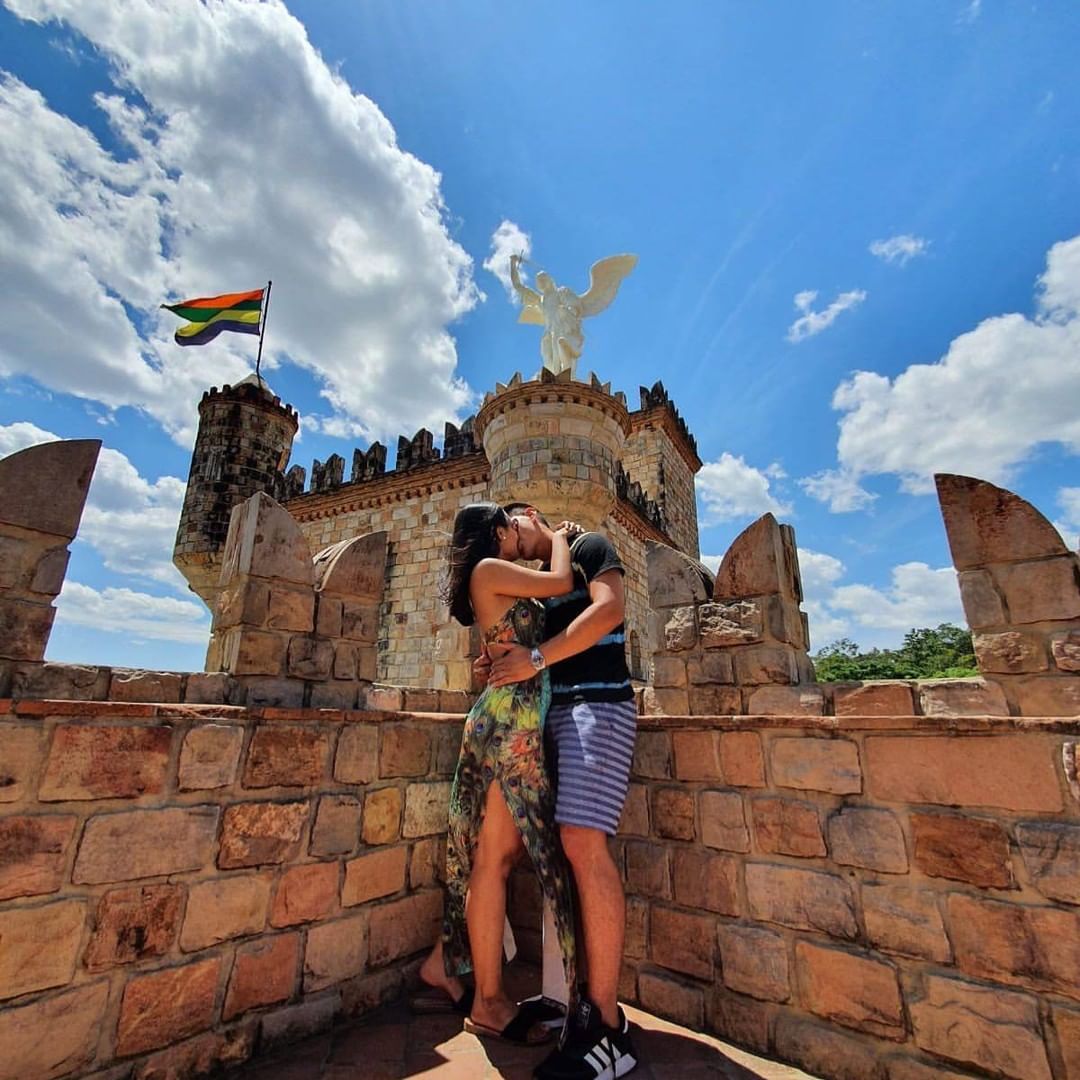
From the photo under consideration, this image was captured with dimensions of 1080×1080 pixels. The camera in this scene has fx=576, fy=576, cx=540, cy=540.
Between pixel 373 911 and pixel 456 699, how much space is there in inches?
42.8

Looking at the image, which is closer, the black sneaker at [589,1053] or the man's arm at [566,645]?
the black sneaker at [589,1053]

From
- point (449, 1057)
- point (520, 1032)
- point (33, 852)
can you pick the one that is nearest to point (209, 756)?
point (33, 852)

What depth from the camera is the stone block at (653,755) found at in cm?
271

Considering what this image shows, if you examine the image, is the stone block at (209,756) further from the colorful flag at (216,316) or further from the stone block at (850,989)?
the colorful flag at (216,316)

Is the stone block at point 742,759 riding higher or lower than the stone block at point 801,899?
higher

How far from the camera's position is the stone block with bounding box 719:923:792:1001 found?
2256 millimetres

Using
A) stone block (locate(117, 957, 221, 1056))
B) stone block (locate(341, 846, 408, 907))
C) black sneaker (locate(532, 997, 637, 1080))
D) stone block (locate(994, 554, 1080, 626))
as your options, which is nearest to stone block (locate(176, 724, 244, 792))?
stone block (locate(117, 957, 221, 1056))

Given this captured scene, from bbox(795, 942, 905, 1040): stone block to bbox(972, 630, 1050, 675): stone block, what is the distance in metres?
1.14

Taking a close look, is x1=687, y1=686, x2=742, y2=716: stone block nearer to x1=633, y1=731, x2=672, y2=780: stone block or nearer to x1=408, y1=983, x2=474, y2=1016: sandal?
x1=633, y1=731, x2=672, y2=780: stone block

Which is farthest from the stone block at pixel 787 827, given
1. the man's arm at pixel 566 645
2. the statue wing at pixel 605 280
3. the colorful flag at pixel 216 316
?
the colorful flag at pixel 216 316

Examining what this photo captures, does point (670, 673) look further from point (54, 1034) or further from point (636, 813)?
point (54, 1034)

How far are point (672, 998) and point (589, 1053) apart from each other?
669mm

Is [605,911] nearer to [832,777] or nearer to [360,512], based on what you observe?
[832,777]

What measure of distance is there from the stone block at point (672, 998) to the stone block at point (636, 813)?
1.89 feet
